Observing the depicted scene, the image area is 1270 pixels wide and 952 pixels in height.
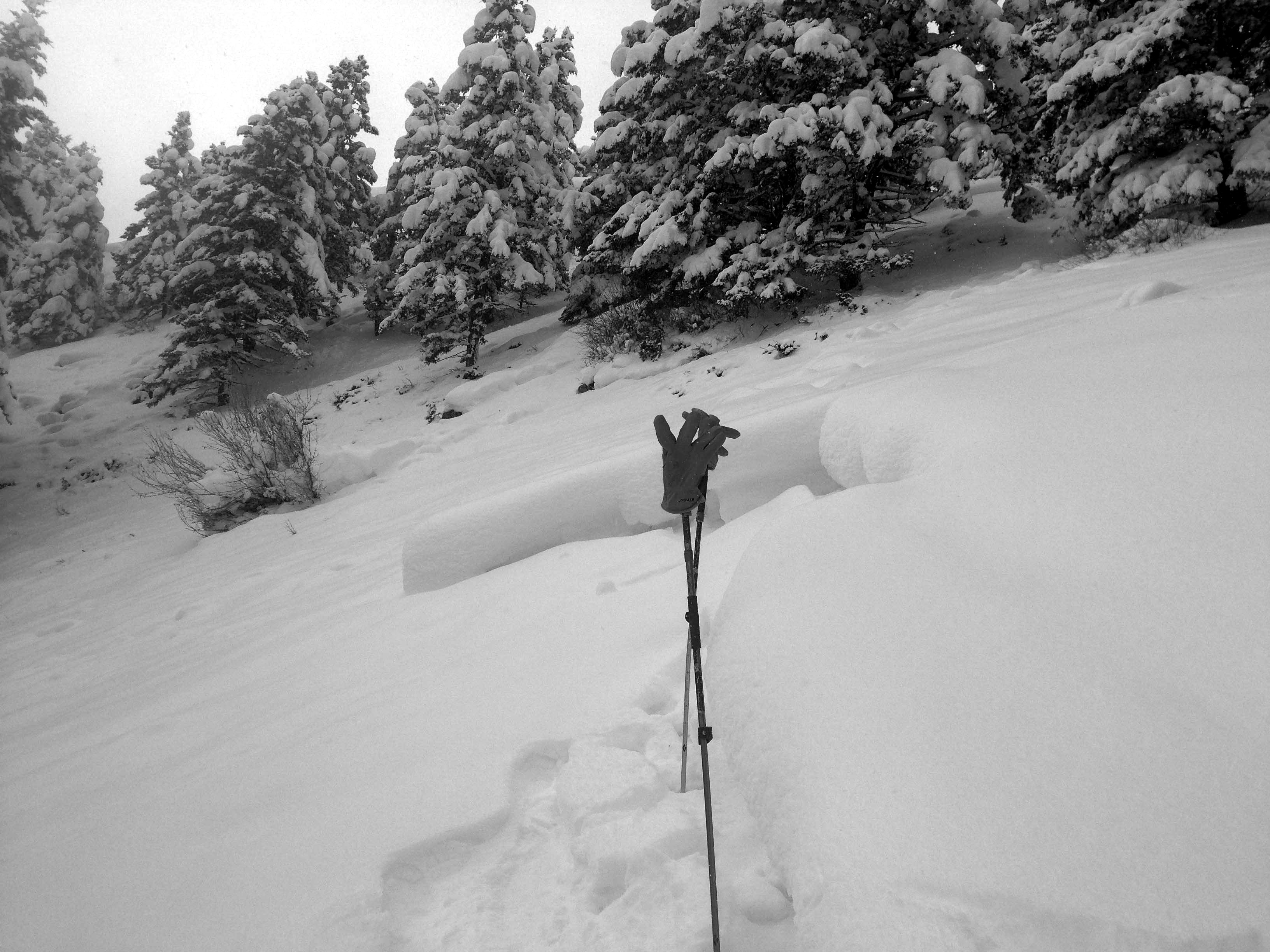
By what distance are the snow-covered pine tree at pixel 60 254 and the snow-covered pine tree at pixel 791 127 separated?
972 inches

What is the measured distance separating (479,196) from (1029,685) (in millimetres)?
16282

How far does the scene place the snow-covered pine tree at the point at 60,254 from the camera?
79.2 feet

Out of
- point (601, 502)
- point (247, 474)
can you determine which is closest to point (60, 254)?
point (247, 474)

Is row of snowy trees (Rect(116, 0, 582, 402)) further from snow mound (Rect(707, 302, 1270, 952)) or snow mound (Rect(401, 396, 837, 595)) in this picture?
snow mound (Rect(707, 302, 1270, 952))

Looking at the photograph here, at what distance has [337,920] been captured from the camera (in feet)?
4.66

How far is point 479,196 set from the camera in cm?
1516

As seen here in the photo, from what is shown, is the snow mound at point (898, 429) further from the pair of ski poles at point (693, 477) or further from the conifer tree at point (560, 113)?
the conifer tree at point (560, 113)

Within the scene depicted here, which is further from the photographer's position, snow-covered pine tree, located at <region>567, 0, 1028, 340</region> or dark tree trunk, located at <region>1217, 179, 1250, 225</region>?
snow-covered pine tree, located at <region>567, 0, 1028, 340</region>

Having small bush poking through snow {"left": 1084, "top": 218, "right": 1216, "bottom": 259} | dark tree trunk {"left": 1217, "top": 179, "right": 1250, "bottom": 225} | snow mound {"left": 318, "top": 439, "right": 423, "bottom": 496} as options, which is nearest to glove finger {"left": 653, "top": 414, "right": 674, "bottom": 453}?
snow mound {"left": 318, "top": 439, "right": 423, "bottom": 496}

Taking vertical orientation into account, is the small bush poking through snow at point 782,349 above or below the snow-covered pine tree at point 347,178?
below

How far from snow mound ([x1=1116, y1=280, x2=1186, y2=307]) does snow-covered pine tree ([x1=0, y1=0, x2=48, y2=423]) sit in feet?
61.4

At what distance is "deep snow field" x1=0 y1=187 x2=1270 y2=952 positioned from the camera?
3.40 ft

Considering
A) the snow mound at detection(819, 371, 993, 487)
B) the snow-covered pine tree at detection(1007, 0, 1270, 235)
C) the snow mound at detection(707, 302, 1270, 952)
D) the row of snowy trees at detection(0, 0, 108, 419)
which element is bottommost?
the snow mound at detection(707, 302, 1270, 952)

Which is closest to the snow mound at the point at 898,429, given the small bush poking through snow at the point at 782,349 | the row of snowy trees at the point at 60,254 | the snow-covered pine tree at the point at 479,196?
the small bush poking through snow at the point at 782,349
